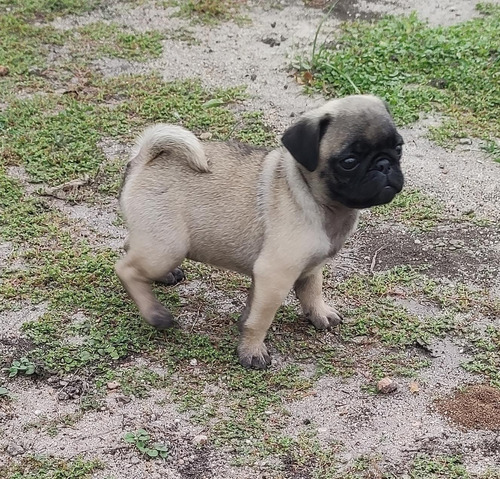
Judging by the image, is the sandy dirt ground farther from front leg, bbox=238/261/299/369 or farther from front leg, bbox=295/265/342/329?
front leg, bbox=238/261/299/369

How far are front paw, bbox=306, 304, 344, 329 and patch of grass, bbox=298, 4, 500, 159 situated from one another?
2.84 m

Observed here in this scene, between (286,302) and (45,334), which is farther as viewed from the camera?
(286,302)

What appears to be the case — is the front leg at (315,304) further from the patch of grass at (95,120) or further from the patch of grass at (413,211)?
the patch of grass at (95,120)

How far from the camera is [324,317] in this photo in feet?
17.7

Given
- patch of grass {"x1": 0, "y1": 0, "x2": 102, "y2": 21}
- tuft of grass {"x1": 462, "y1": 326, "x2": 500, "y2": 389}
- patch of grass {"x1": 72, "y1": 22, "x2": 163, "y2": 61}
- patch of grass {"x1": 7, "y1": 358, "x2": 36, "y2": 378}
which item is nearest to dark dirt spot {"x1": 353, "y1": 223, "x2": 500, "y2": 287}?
tuft of grass {"x1": 462, "y1": 326, "x2": 500, "y2": 389}

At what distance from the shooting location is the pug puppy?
4.60 meters

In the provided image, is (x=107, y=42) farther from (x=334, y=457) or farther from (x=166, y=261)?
(x=334, y=457)

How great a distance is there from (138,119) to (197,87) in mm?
891

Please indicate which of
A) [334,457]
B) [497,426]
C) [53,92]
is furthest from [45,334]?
→ [53,92]

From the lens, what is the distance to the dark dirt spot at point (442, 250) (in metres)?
5.99

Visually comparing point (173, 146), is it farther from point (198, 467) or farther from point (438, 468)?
point (438, 468)

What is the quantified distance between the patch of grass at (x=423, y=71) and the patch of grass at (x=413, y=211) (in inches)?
41.4

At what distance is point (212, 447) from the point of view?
4.36 m

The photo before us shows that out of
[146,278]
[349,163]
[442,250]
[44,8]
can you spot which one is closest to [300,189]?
[349,163]
